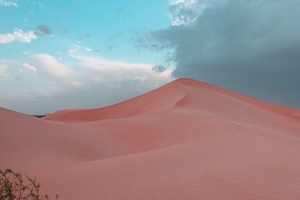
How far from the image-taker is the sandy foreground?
21.6 ft

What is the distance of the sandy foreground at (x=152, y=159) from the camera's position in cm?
660

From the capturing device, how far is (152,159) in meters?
9.23

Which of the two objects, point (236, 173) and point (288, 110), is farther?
point (288, 110)

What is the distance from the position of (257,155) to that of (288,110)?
33754 millimetres

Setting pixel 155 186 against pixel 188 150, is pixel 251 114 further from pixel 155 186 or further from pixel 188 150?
pixel 155 186

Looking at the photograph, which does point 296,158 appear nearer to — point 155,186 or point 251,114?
point 155,186

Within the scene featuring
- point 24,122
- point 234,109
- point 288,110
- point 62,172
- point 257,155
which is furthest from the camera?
point 288,110

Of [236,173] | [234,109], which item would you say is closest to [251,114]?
[234,109]

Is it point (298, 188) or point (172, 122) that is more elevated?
point (172, 122)

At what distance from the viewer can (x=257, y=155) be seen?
9.41 meters

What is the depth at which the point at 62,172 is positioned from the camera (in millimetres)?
8625

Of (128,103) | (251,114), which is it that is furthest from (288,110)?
(128,103)

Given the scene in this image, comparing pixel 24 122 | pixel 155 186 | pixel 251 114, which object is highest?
pixel 251 114

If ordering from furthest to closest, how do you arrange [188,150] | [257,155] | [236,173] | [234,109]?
[234,109]
[188,150]
[257,155]
[236,173]
